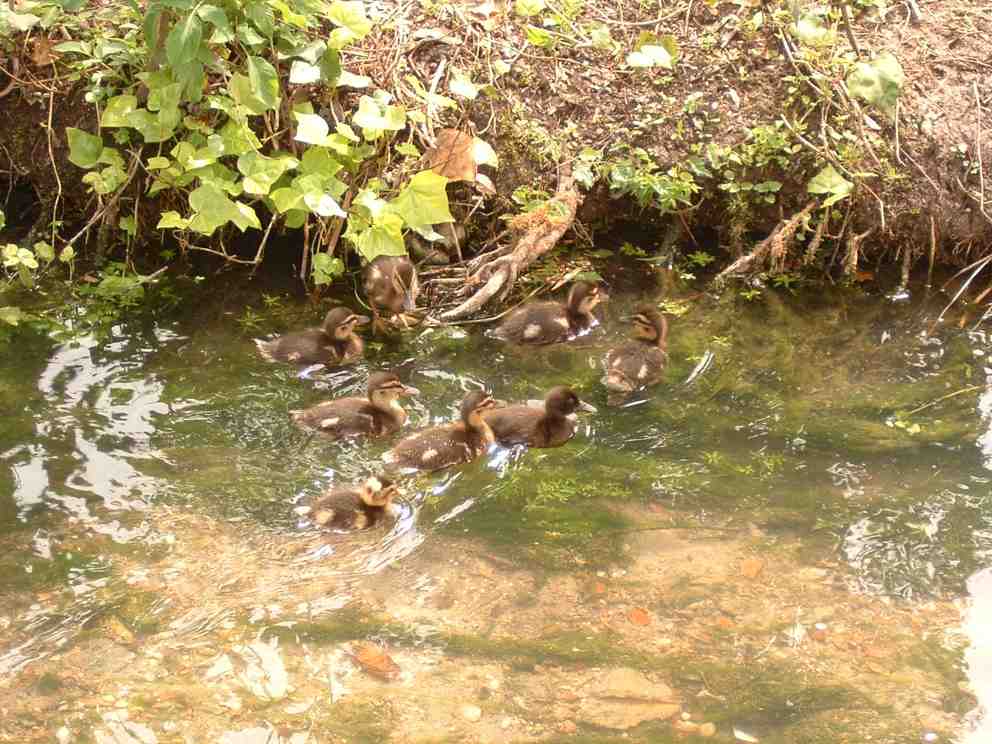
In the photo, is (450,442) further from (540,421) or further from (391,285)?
(391,285)

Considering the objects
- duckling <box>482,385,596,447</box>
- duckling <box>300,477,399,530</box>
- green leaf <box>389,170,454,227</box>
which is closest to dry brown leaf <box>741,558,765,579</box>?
duckling <box>482,385,596,447</box>

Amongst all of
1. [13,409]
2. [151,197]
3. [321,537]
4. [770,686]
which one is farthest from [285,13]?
[770,686]

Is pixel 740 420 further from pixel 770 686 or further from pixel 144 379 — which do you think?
pixel 144 379

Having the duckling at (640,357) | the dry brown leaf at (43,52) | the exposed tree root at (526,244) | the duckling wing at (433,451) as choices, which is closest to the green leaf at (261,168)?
the exposed tree root at (526,244)

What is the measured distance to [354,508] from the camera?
14.4ft

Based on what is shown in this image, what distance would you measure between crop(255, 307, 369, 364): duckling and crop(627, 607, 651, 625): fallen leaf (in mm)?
2197

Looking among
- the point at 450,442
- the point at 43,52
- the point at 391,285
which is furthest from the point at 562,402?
the point at 43,52

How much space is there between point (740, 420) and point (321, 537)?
6.52 ft

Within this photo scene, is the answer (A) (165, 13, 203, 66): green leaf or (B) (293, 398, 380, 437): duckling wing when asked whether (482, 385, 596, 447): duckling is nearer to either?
(B) (293, 398, 380, 437): duckling wing

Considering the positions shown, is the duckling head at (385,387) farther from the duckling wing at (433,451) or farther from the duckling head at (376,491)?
the duckling head at (376,491)

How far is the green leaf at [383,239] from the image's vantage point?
5645 millimetres

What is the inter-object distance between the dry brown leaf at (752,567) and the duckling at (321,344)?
2271 millimetres

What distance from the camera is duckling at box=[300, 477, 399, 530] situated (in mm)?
4391

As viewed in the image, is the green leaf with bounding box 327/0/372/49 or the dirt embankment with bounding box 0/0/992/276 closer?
the green leaf with bounding box 327/0/372/49
